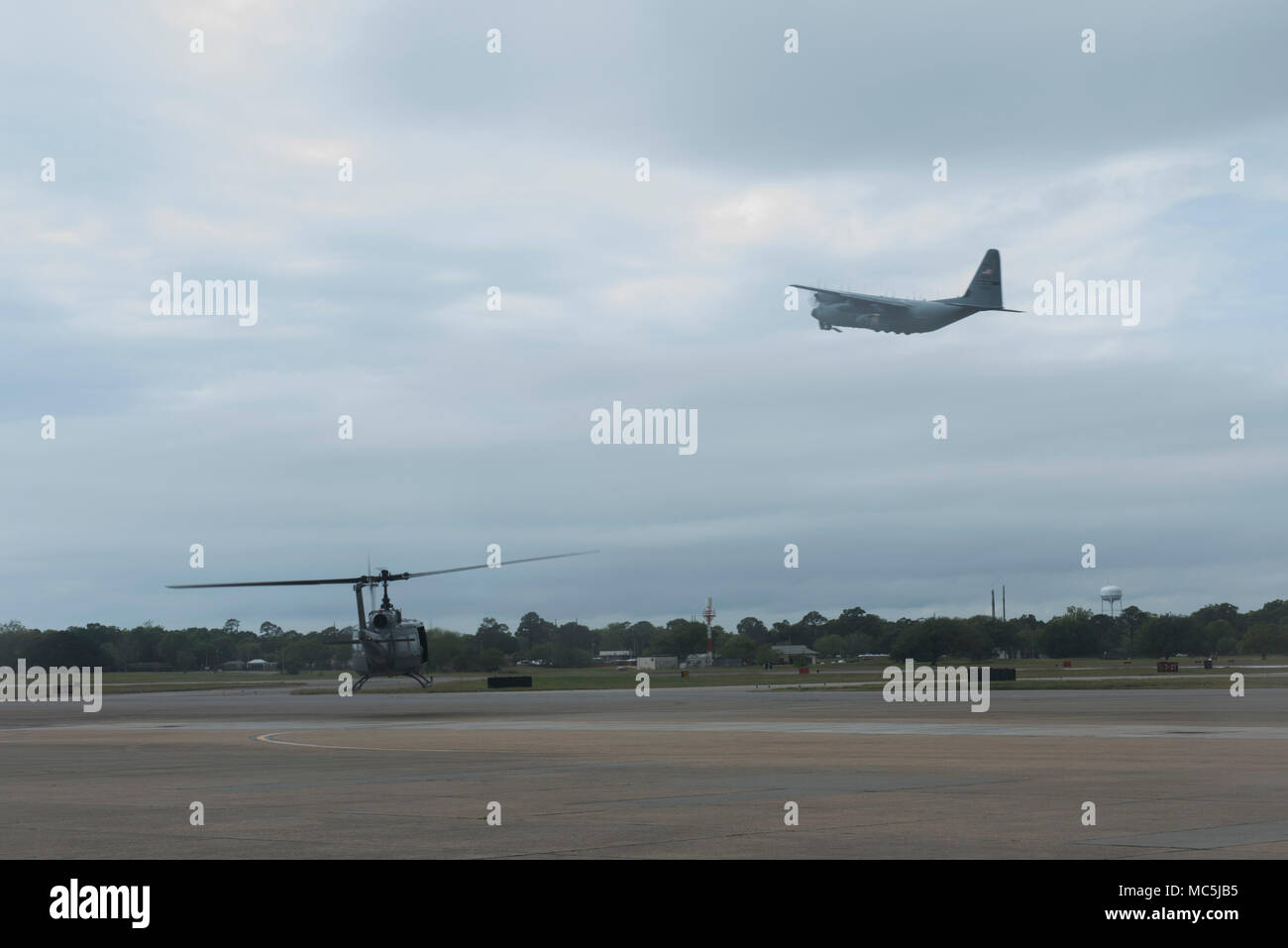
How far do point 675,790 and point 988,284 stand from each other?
8570cm

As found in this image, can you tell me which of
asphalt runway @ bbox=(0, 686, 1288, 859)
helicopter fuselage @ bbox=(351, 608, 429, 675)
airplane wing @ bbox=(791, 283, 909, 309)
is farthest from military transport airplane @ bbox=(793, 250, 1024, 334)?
asphalt runway @ bbox=(0, 686, 1288, 859)

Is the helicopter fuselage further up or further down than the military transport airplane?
further down

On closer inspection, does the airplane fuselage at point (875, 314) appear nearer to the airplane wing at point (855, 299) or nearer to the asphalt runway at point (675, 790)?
the airplane wing at point (855, 299)

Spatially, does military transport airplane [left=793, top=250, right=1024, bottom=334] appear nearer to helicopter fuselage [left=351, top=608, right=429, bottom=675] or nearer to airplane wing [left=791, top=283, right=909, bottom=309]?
airplane wing [left=791, top=283, right=909, bottom=309]

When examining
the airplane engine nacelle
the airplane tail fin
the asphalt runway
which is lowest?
the asphalt runway

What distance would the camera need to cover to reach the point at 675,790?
2050cm

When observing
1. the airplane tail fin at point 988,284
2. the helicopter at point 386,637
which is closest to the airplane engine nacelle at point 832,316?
the airplane tail fin at point 988,284

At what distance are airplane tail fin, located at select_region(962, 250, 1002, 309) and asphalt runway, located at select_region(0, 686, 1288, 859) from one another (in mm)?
60096

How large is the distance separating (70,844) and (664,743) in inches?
770

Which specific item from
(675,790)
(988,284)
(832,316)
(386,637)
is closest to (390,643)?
(386,637)

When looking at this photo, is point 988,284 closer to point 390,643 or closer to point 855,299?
point 855,299

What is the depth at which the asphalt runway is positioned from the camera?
1413 cm
